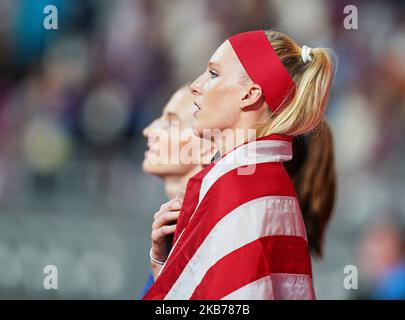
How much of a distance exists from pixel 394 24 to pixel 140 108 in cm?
168

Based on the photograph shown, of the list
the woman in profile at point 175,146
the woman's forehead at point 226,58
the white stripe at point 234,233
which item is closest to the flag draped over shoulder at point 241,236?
the white stripe at point 234,233

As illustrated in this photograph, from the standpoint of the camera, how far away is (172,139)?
3057 mm

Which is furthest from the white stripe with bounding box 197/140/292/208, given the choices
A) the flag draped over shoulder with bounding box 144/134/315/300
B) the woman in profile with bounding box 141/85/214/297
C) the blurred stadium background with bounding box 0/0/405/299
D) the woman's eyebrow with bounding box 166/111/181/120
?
the blurred stadium background with bounding box 0/0/405/299

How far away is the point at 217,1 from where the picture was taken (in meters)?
5.02

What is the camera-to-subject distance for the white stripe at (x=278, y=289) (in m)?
1.75

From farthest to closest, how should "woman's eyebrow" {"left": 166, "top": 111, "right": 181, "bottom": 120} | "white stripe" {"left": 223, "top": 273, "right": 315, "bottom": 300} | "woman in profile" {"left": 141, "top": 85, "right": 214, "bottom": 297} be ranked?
"woman's eyebrow" {"left": 166, "top": 111, "right": 181, "bottom": 120}
"woman in profile" {"left": 141, "top": 85, "right": 214, "bottom": 297}
"white stripe" {"left": 223, "top": 273, "right": 315, "bottom": 300}

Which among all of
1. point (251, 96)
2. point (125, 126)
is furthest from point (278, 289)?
point (125, 126)

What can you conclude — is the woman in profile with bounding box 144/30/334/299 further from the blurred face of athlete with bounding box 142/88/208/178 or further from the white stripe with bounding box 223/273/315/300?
the blurred face of athlete with bounding box 142/88/208/178

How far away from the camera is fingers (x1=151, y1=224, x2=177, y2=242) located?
6.70 ft

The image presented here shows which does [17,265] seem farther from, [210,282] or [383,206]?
[210,282]

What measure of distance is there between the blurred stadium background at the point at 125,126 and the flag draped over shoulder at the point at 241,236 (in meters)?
2.60

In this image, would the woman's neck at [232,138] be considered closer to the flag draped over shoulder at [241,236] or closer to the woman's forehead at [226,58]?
the flag draped over shoulder at [241,236]

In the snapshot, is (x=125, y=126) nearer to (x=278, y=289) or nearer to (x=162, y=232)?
(x=162, y=232)

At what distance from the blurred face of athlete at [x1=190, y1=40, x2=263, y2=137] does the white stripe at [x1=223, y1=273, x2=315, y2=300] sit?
15.5 inches
